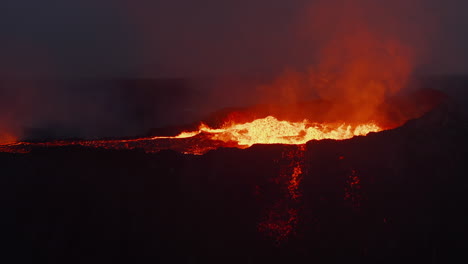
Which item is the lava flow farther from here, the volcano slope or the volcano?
the volcano slope

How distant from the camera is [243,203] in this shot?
31.2ft

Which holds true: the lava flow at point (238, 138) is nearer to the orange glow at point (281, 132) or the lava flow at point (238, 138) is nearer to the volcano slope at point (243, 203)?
the orange glow at point (281, 132)

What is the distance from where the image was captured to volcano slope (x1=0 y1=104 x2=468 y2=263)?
27.0 feet

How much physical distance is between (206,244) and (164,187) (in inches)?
101

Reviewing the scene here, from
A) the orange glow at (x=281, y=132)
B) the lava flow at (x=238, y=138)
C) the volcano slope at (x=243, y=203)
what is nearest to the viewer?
the volcano slope at (x=243, y=203)

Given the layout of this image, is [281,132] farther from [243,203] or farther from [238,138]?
[243,203]

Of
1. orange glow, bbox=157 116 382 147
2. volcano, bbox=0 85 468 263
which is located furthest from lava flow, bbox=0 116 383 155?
volcano, bbox=0 85 468 263

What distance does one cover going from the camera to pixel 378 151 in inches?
434

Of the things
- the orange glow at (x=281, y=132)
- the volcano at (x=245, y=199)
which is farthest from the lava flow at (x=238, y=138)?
the volcano at (x=245, y=199)

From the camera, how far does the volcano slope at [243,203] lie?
8.23 m

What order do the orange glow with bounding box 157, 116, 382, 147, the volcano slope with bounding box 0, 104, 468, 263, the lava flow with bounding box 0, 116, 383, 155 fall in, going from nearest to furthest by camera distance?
the volcano slope with bounding box 0, 104, 468, 263, the lava flow with bounding box 0, 116, 383, 155, the orange glow with bounding box 157, 116, 382, 147

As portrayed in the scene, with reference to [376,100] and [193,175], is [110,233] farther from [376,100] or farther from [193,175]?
[376,100]

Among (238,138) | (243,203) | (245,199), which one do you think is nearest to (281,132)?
(238,138)

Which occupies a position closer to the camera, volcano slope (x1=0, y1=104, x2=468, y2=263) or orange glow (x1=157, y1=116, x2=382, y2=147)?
volcano slope (x1=0, y1=104, x2=468, y2=263)
